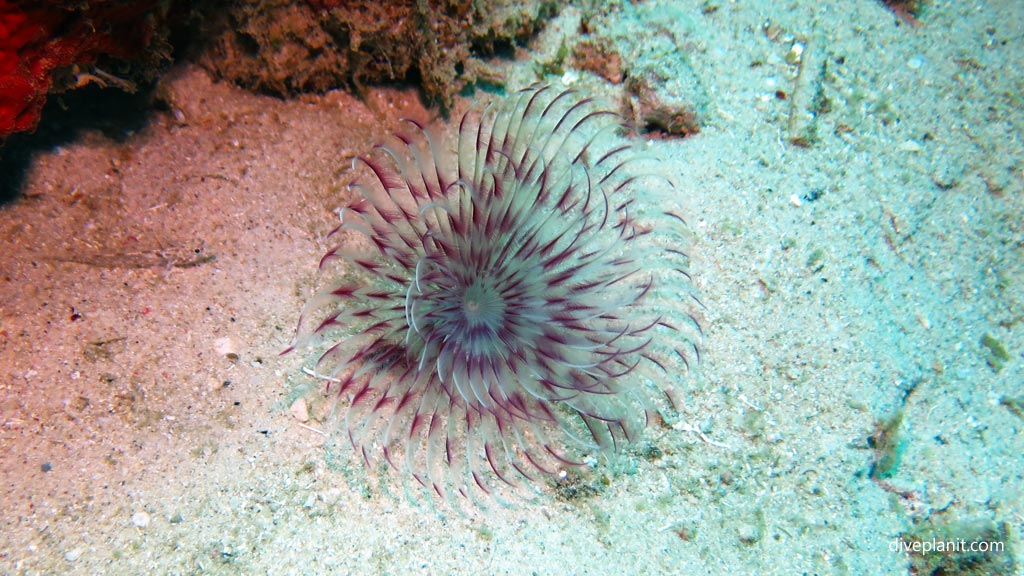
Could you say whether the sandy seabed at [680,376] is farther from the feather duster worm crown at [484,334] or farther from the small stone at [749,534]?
the feather duster worm crown at [484,334]

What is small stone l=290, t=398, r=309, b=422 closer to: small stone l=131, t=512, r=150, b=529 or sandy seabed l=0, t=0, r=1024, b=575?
sandy seabed l=0, t=0, r=1024, b=575

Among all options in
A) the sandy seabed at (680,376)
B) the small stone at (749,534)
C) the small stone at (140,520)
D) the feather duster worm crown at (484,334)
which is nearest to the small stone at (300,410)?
the sandy seabed at (680,376)

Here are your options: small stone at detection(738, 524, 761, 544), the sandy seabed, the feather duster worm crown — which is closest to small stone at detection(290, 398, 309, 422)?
the sandy seabed

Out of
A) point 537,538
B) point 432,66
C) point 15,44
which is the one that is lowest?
point 537,538

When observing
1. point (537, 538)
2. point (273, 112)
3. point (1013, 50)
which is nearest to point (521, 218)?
point (537, 538)

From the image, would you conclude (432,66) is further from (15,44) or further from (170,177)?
(15,44)
